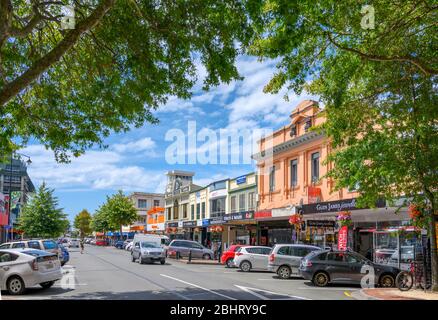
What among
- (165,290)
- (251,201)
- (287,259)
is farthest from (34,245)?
(251,201)

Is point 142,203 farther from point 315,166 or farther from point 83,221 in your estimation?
point 315,166

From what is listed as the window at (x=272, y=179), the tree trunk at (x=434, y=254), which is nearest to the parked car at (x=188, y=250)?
the window at (x=272, y=179)

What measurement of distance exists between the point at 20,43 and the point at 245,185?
3011 centimetres

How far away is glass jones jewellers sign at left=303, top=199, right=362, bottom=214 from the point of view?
2350 centimetres

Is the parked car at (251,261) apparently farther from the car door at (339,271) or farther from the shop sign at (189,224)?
the shop sign at (189,224)

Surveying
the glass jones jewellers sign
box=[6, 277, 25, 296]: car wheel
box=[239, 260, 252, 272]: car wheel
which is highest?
the glass jones jewellers sign

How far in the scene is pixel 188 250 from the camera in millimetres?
38438

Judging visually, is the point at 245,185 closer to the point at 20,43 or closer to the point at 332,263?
the point at 332,263

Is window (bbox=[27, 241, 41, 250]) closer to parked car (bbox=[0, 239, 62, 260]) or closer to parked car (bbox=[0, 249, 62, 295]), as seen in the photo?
parked car (bbox=[0, 239, 62, 260])

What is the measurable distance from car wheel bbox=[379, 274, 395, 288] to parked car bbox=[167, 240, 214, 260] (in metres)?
20.5

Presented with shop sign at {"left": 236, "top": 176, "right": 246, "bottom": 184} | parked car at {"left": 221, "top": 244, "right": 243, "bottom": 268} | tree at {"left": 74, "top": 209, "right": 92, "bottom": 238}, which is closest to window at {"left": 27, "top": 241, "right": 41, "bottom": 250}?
parked car at {"left": 221, "top": 244, "right": 243, "bottom": 268}

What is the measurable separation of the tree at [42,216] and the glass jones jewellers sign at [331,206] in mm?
34390

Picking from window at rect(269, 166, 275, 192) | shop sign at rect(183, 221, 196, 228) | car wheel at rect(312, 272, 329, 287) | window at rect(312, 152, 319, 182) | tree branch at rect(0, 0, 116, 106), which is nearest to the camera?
tree branch at rect(0, 0, 116, 106)

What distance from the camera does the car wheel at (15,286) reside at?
14812 millimetres
